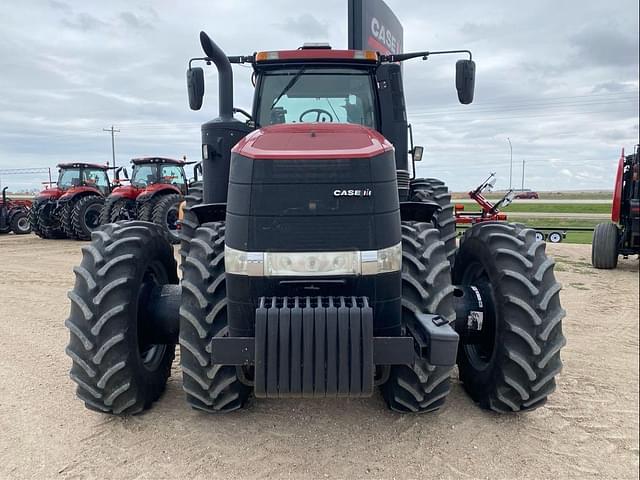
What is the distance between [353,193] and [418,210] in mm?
1098

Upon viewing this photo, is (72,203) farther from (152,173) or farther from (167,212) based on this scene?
(167,212)

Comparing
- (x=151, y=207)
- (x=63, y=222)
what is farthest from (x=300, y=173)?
(x=63, y=222)

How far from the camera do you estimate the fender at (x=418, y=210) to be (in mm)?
3731

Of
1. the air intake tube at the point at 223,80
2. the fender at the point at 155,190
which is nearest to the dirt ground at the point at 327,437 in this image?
the air intake tube at the point at 223,80

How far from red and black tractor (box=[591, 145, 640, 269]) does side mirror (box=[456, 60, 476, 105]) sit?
23.3 feet

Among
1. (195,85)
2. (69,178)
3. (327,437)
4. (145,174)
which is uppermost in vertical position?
(195,85)

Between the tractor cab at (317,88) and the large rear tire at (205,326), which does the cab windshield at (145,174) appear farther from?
the large rear tire at (205,326)

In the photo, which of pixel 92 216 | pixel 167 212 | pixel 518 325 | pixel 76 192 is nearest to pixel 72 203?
pixel 76 192

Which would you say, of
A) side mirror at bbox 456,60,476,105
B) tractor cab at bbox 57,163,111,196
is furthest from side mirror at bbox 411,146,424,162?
tractor cab at bbox 57,163,111,196

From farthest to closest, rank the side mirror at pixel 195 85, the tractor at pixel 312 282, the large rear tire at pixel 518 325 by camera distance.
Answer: the side mirror at pixel 195 85 → the large rear tire at pixel 518 325 → the tractor at pixel 312 282

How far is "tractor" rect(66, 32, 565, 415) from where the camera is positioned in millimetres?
2795

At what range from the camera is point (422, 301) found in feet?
Result: 10.2

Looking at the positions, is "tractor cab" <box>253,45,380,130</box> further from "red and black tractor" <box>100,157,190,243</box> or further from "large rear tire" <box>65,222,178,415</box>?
"red and black tractor" <box>100,157,190,243</box>

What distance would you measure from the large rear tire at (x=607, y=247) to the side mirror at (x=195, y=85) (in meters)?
9.00
